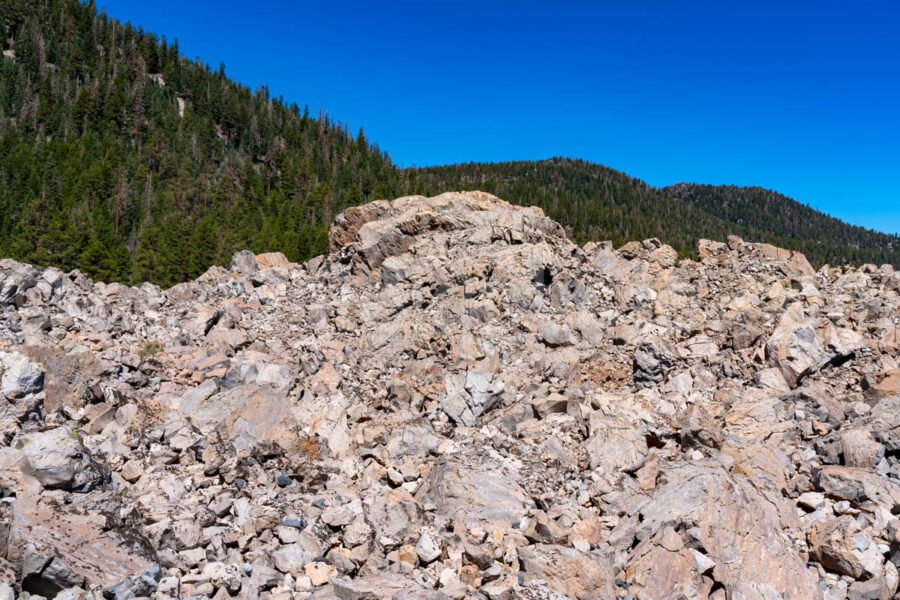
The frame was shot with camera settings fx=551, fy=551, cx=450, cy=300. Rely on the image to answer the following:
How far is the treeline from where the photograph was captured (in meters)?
46.9

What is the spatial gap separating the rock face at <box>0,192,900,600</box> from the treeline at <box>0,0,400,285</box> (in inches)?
981

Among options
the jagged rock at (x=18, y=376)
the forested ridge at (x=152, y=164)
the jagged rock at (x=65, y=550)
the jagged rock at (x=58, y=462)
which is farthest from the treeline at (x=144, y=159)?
the jagged rock at (x=65, y=550)

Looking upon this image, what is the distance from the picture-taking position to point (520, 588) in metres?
9.84

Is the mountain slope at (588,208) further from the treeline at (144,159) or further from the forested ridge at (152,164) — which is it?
the treeline at (144,159)

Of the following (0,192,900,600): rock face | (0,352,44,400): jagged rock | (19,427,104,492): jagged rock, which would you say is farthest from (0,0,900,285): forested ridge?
(19,427,104,492): jagged rock

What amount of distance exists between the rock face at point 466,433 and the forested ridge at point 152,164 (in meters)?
25.5

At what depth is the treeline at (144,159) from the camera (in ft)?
154

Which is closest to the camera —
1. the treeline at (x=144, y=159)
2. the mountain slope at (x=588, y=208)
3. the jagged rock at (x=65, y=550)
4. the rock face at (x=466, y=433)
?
the jagged rock at (x=65, y=550)

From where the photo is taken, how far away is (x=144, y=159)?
8206 cm

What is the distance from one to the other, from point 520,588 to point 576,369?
9.19 metres

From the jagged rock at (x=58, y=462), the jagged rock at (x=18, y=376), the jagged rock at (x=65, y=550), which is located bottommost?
the jagged rock at (x=65, y=550)

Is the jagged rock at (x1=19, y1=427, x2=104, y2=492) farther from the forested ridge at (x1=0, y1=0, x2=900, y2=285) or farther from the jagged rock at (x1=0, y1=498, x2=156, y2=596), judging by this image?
the forested ridge at (x1=0, y1=0, x2=900, y2=285)

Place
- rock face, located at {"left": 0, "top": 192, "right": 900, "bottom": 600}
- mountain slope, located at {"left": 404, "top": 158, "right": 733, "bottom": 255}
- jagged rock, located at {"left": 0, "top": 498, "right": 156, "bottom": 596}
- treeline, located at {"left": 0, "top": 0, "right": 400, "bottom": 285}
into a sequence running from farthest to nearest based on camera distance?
mountain slope, located at {"left": 404, "top": 158, "right": 733, "bottom": 255} < treeline, located at {"left": 0, "top": 0, "right": 400, "bottom": 285} < rock face, located at {"left": 0, "top": 192, "right": 900, "bottom": 600} < jagged rock, located at {"left": 0, "top": 498, "right": 156, "bottom": 596}

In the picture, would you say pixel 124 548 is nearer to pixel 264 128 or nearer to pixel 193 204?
pixel 193 204
